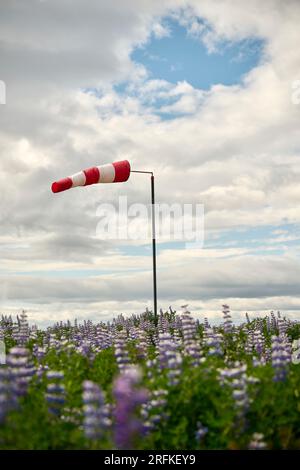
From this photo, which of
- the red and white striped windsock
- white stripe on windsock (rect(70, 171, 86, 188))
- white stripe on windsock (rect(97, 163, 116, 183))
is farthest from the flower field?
white stripe on windsock (rect(97, 163, 116, 183))

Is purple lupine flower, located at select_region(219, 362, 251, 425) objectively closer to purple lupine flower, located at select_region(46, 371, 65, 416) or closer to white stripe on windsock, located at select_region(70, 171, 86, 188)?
purple lupine flower, located at select_region(46, 371, 65, 416)

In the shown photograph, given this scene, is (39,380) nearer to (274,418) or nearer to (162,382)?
(162,382)

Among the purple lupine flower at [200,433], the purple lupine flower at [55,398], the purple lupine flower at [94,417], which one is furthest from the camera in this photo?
the purple lupine flower at [55,398]

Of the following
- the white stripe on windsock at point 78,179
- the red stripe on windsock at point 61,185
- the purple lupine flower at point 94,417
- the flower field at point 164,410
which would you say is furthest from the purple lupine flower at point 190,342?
the white stripe on windsock at point 78,179

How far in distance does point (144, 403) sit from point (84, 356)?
10.6ft

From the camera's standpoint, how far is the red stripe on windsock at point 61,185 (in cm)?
2053

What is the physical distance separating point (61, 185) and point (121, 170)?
255 centimetres

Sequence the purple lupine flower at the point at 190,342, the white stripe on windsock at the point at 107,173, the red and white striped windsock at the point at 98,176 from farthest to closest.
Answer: the white stripe on windsock at the point at 107,173 < the red and white striped windsock at the point at 98,176 < the purple lupine flower at the point at 190,342

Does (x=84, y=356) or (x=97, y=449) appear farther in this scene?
(x=84, y=356)

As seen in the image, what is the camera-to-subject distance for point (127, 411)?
654 centimetres

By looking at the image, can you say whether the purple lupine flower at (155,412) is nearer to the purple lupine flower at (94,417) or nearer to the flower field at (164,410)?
the flower field at (164,410)

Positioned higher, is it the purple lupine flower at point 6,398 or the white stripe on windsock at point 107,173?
the white stripe on windsock at point 107,173

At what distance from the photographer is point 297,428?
741 cm

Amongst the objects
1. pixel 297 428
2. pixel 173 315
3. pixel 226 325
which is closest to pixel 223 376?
pixel 297 428
